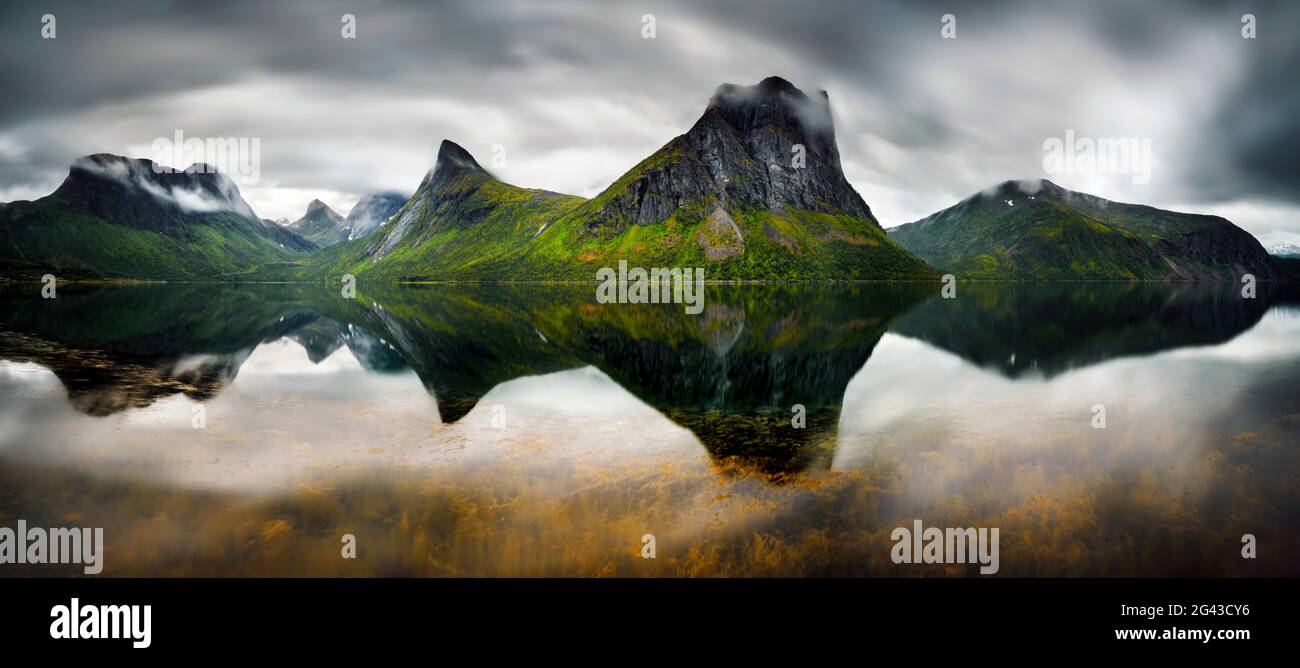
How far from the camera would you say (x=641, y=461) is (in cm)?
2203

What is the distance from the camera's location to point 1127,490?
19250mm

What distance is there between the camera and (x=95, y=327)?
67688 mm

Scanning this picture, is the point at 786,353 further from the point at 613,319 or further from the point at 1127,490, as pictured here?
the point at 613,319

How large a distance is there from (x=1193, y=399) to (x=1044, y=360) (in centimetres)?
1443

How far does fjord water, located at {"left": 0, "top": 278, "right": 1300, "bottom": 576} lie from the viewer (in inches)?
585

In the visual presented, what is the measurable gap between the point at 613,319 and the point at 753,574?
69369 mm

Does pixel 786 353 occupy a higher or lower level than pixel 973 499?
higher

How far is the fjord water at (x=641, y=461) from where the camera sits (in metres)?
14.9

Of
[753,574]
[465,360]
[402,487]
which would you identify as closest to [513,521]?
[402,487]
